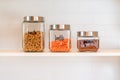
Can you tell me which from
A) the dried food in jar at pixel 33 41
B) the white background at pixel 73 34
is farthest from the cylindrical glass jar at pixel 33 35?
the white background at pixel 73 34

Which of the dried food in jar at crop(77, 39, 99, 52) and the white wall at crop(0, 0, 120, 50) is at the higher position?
the white wall at crop(0, 0, 120, 50)

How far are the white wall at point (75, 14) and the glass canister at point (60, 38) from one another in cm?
21

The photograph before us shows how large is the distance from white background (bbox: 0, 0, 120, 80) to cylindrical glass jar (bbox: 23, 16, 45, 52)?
21 centimetres

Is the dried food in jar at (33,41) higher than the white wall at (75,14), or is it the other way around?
the white wall at (75,14)

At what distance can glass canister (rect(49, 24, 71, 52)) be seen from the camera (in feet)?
3.81

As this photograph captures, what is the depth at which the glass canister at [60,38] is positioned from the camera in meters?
1.16

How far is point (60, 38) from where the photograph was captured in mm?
1170

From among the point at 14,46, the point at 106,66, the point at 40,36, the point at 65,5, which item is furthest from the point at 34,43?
the point at 106,66

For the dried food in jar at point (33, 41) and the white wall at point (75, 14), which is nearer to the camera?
the dried food in jar at point (33, 41)

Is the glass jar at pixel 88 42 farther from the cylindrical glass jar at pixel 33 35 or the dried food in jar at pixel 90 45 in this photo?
the cylindrical glass jar at pixel 33 35

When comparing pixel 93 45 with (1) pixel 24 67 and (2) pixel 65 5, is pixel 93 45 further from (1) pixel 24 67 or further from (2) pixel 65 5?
(1) pixel 24 67

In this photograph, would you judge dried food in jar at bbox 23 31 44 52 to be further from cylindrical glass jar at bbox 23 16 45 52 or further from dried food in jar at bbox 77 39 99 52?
dried food in jar at bbox 77 39 99 52

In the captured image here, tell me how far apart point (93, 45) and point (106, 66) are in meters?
0.30

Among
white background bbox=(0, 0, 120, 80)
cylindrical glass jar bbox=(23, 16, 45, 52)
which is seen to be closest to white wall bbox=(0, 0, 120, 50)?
white background bbox=(0, 0, 120, 80)
